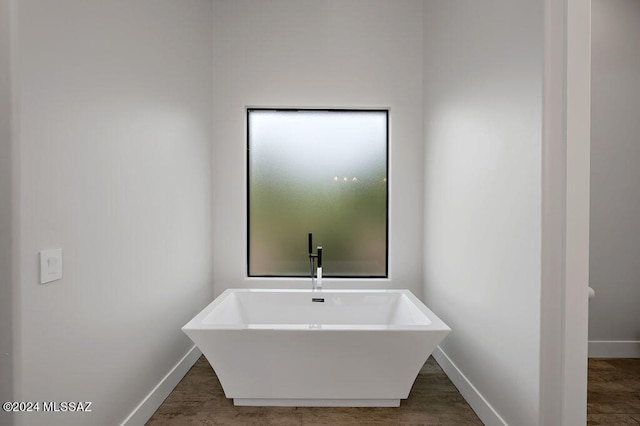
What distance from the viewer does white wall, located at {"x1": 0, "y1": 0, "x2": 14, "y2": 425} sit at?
1213 millimetres

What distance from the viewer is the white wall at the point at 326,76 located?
3188mm

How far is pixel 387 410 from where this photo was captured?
7.12ft

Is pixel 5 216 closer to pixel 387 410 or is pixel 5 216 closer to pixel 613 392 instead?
pixel 387 410

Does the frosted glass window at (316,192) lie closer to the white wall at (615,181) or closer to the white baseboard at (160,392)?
the white baseboard at (160,392)

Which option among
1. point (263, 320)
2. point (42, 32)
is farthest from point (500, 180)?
Answer: point (42, 32)

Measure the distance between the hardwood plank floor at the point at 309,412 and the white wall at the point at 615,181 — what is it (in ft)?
4.97

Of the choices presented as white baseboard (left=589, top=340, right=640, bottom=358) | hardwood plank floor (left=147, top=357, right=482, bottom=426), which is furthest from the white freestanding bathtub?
white baseboard (left=589, top=340, right=640, bottom=358)

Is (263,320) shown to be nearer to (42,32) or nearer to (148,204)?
(148,204)

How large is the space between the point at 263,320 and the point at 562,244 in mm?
2102

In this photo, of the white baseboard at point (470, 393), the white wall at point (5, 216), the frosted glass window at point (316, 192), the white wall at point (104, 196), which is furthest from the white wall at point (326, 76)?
the white wall at point (5, 216)

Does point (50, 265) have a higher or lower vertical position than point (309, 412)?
higher

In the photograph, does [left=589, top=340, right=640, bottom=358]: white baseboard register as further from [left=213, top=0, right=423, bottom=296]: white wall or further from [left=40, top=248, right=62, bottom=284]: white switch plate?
[left=40, top=248, right=62, bottom=284]: white switch plate

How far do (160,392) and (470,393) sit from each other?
1919 mm

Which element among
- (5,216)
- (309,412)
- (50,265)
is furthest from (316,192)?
(5,216)
